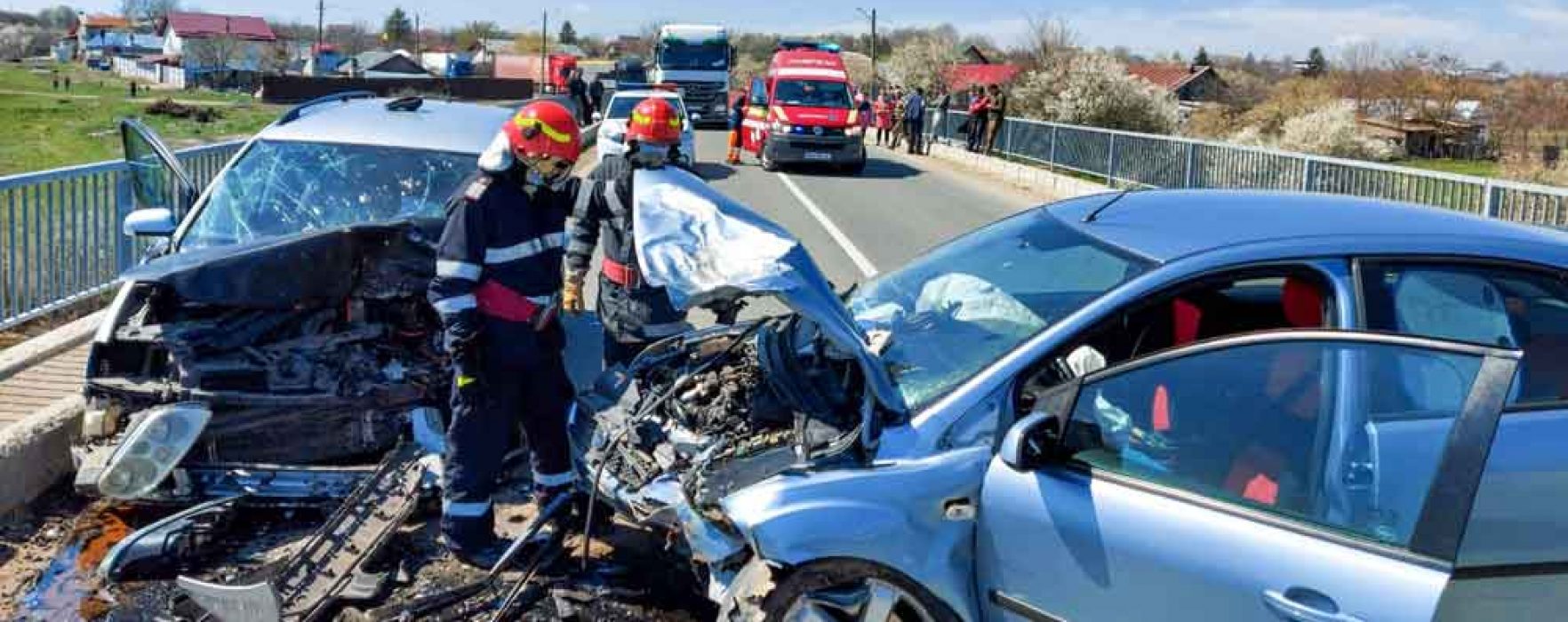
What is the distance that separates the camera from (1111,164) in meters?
20.7

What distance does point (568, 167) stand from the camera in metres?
4.75

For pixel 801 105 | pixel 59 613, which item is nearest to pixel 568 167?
pixel 59 613

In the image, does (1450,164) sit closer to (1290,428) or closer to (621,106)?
(621,106)

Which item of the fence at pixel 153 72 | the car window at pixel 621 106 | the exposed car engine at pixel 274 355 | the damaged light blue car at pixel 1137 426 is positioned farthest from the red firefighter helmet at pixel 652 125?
the fence at pixel 153 72

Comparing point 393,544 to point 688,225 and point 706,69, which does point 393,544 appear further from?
point 706,69

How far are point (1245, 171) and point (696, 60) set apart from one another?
87.4ft

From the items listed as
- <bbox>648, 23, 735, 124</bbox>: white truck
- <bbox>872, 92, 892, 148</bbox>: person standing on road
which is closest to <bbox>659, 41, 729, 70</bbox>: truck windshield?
<bbox>648, 23, 735, 124</bbox>: white truck

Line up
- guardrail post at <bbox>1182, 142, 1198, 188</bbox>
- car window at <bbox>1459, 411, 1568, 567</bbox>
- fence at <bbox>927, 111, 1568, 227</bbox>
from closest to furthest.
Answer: car window at <bbox>1459, 411, 1568, 567</bbox> < fence at <bbox>927, 111, 1568, 227</bbox> < guardrail post at <bbox>1182, 142, 1198, 188</bbox>

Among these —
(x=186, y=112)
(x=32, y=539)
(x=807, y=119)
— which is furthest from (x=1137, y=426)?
(x=186, y=112)

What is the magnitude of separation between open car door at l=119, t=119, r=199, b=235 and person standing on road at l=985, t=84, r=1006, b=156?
22.0 m

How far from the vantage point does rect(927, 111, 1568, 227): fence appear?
10633mm

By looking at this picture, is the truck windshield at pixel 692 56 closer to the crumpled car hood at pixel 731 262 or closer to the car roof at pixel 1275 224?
the crumpled car hood at pixel 731 262

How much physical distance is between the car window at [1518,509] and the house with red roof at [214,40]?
361 feet

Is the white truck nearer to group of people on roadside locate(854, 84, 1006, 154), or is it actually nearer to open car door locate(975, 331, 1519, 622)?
group of people on roadside locate(854, 84, 1006, 154)
